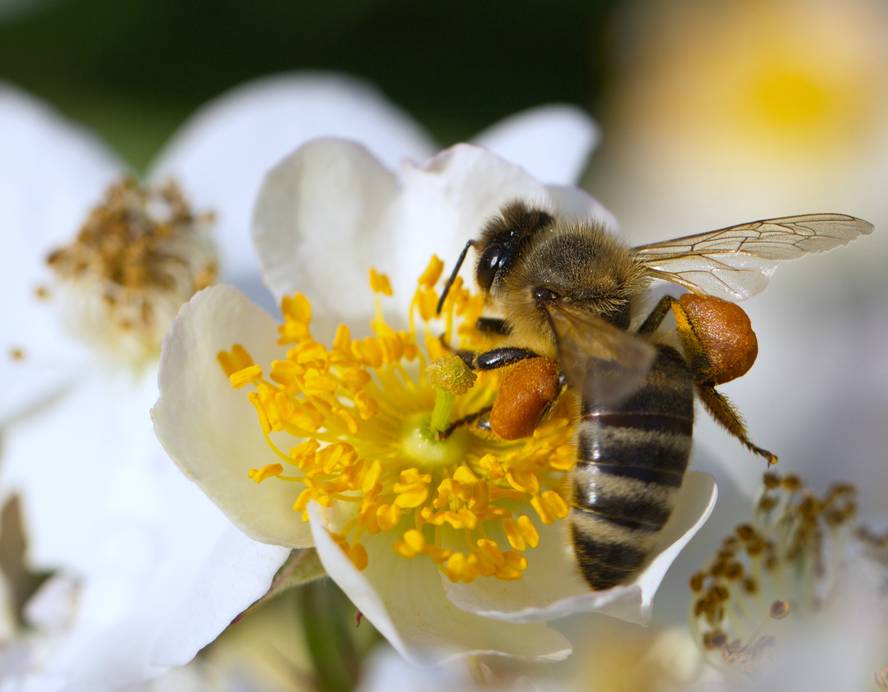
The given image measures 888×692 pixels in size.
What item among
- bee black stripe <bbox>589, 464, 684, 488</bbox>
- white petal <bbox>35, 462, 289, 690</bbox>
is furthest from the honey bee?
white petal <bbox>35, 462, 289, 690</bbox>

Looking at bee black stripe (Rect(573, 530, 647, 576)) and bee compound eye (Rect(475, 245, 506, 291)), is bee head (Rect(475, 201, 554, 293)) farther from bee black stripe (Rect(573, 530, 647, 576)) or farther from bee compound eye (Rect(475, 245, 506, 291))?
bee black stripe (Rect(573, 530, 647, 576))

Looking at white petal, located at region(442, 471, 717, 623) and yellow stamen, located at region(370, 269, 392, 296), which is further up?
yellow stamen, located at region(370, 269, 392, 296)

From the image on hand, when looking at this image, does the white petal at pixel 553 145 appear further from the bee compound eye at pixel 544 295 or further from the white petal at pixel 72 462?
the white petal at pixel 72 462

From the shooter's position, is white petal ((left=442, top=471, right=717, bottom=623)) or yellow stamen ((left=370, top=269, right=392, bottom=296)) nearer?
white petal ((left=442, top=471, right=717, bottom=623))

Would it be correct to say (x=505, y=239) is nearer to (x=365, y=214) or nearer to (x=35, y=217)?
(x=365, y=214)

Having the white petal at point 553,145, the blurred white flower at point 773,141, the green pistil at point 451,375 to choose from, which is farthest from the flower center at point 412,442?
the blurred white flower at point 773,141

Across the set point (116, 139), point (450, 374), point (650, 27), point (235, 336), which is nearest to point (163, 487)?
point (235, 336)

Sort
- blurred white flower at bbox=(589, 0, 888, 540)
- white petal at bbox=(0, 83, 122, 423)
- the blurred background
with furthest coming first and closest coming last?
the blurred background, blurred white flower at bbox=(589, 0, 888, 540), white petal at bbox=(0, 83, 122, 423)
